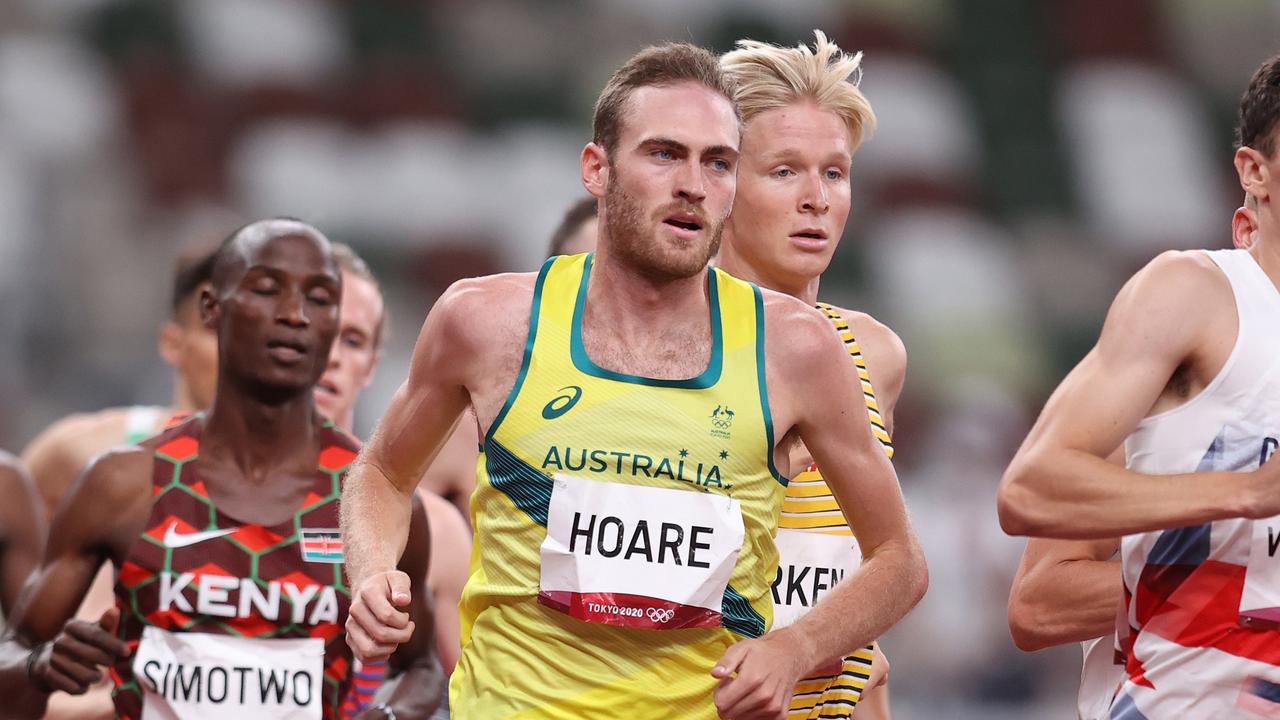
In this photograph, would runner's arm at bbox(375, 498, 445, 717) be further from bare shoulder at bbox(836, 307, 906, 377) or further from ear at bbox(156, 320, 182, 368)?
ear at bbox(156, 320, 182, 368)

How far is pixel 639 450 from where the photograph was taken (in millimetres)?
3469

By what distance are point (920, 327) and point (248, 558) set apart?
1121 cm

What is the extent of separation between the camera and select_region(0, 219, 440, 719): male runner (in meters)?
4.41

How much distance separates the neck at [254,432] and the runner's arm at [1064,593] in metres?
1.89

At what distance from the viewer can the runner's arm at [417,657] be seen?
4.60 metres

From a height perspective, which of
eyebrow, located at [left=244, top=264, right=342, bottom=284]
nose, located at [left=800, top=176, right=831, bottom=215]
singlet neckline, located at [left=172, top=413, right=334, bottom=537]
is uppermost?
nose, located at [left=800, top=176, right=831, bottom=215]

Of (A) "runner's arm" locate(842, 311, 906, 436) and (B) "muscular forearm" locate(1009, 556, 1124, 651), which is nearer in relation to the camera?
(B) "muscular forearm" locate(1009, 556, 1124, 651)

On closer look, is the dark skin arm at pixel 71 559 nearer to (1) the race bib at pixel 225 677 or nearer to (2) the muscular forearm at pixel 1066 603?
(1) the race bib at pixel 225 677

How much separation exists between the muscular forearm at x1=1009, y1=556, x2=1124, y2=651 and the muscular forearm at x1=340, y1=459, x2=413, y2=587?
4.58 feet

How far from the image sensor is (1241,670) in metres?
3.42

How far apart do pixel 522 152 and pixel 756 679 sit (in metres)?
13.2

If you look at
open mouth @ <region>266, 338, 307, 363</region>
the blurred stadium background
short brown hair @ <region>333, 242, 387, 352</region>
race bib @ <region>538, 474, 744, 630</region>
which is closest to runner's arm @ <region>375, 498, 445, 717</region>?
open mouth @ <region>266, 338, 307, 363</region>

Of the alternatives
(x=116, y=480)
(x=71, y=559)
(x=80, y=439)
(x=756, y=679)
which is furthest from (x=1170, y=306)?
(x=80, y=439)

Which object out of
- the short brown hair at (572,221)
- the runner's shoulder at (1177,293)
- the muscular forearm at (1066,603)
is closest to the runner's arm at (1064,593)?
the muscular forearm at (1066,603)
